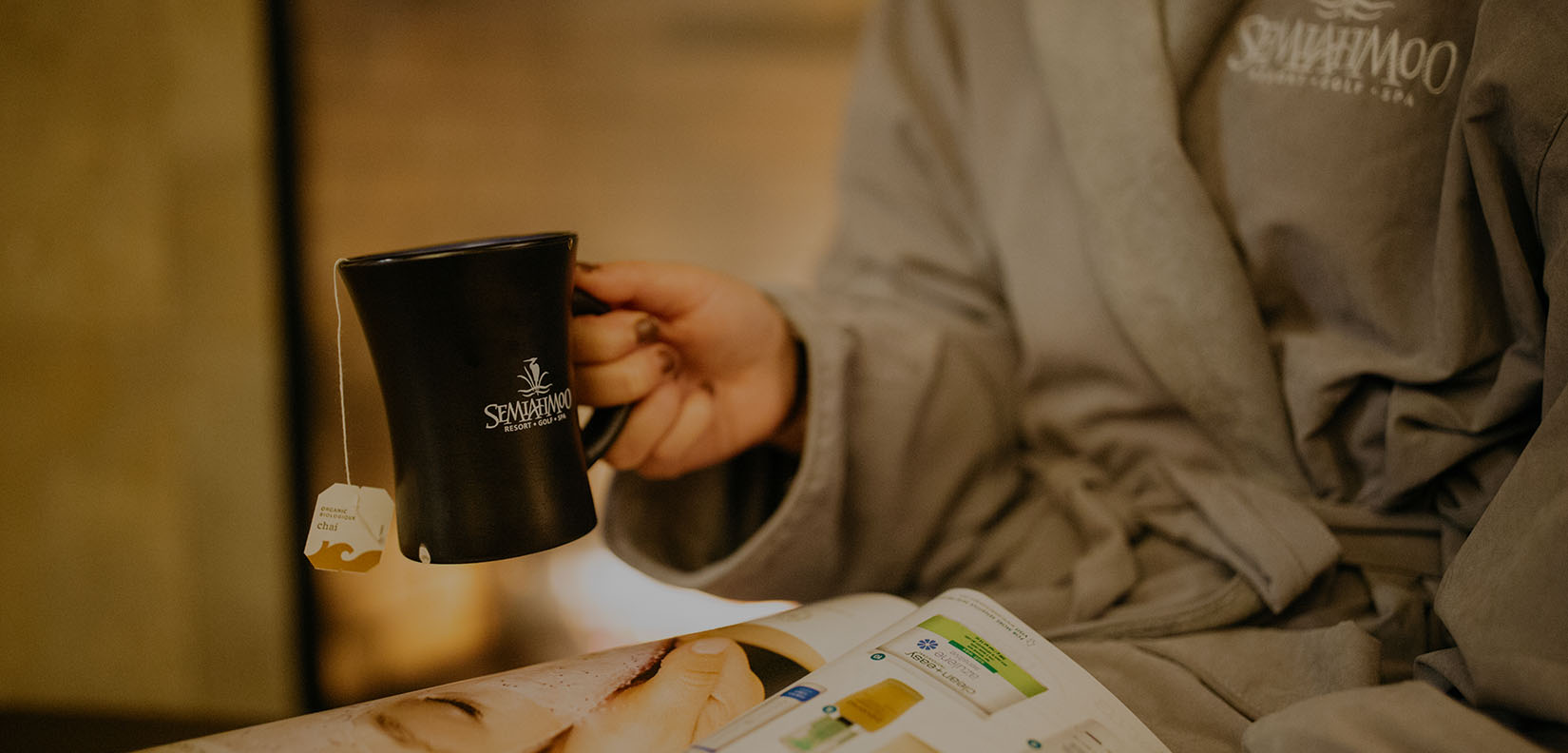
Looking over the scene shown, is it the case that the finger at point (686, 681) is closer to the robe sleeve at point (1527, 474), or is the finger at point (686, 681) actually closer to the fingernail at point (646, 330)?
the fingernail at point (646, 330)

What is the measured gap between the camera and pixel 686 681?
0.38m

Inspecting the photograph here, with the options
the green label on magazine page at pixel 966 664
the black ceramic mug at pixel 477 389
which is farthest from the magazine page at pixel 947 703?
the black ceramic mug at pixel 477 389

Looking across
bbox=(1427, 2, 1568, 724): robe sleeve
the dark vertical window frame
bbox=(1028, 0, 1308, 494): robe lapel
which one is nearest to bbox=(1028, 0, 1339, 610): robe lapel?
bbox=(1028, 0, 1308, 494): robe lapel

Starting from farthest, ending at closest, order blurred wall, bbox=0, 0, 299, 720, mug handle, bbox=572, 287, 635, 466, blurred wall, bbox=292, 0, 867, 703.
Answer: blurred wall, bbox=292, 0, 867, 703 < blurred wall, bbox=0, 0, 299, 720 < mug handle, bbox=572, 287, 635, 466

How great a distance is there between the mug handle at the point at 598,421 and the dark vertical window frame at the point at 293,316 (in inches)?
29.4

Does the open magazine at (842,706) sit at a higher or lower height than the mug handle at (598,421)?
lower

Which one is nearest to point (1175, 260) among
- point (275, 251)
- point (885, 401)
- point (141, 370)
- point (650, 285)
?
point (885, 401)

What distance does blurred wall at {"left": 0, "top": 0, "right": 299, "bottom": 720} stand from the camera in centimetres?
95

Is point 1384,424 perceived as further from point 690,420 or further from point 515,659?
point 515,659

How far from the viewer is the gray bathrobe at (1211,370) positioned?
1.29 ft

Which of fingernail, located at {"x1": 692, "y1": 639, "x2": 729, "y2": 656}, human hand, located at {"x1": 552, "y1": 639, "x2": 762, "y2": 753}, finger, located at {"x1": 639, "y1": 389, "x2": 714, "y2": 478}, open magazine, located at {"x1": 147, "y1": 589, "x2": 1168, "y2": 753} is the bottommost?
human hand, located at {"x1": 552, "y1": 639, "x2": 762, "y2": 753}

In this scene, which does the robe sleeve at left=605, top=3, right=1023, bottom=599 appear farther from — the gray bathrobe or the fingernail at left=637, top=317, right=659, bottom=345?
the fingernail at left=637, top=317, right=659, bottom=345

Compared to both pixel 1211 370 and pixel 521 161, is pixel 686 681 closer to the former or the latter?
pixel 1211 370

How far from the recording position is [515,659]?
1117 mm
